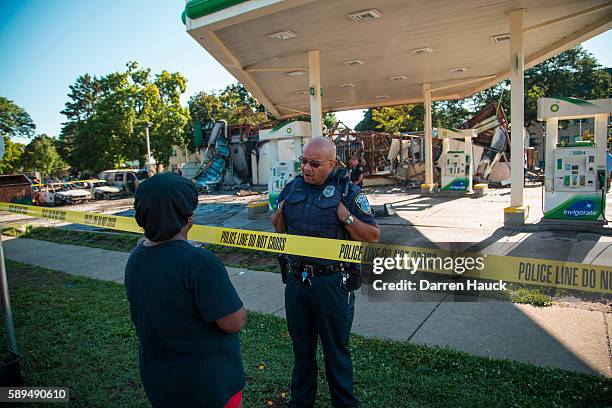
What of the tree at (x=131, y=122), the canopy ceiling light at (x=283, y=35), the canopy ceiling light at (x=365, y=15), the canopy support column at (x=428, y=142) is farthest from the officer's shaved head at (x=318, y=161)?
the tree at (x=131, y=122)

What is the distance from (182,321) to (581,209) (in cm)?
923

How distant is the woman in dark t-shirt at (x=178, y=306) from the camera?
177 centimetres

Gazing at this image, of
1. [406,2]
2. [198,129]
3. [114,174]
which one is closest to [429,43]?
[406,2]

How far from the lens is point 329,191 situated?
283 centimetres

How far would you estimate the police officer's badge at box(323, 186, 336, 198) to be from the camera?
9.23 feet

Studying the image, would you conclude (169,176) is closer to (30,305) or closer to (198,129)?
(30,305)

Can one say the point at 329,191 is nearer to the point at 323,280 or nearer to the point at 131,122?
the point at 323,280

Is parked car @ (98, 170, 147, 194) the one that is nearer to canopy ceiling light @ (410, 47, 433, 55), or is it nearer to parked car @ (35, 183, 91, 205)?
parked car @ (35, 183, 91, 205)

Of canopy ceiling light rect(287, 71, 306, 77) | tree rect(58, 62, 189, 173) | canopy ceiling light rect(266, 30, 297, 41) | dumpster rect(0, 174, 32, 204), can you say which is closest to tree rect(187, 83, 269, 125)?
tree rect(58, 62, 189, 173)

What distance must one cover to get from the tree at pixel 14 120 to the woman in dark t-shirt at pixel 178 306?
75700mm

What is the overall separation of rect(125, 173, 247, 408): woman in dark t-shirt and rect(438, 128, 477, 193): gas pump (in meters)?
15.4

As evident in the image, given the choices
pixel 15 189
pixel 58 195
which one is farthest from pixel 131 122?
pixel 15 189

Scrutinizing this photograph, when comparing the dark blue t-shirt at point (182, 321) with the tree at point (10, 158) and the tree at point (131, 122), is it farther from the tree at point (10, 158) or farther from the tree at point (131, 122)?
the tree at point (10, 158)

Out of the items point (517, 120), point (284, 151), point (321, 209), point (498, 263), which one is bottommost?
point (498, 263)
